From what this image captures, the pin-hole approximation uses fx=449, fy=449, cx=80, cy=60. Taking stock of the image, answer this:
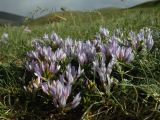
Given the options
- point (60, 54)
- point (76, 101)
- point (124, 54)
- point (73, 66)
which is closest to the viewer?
point (76, 101)

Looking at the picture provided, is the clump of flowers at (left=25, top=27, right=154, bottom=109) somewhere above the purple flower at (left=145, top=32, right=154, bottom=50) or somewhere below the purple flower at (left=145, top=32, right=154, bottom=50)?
below

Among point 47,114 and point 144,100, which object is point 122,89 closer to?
point 144,100

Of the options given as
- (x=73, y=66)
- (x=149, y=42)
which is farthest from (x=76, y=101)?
→ (x=149, y=42)

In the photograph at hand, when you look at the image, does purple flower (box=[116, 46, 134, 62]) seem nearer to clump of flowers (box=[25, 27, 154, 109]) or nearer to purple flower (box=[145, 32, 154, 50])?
clump of flowers (box=[25, 27, 154, 109])

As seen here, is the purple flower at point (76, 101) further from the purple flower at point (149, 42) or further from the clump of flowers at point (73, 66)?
the purple flower at point (149, 42)

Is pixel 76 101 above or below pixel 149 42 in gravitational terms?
below

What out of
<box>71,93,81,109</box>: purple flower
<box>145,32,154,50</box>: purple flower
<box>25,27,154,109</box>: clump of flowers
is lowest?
<box>71,93,81,109</box>: purple flower

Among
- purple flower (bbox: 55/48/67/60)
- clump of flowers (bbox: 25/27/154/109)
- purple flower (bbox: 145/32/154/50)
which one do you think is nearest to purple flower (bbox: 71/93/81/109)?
clump of flowers (bbox: 25/27/154/109)

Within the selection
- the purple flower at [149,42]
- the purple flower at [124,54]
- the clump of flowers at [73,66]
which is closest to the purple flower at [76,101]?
the clump of flowers at [73,66]

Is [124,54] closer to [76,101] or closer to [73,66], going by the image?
[73,66]
